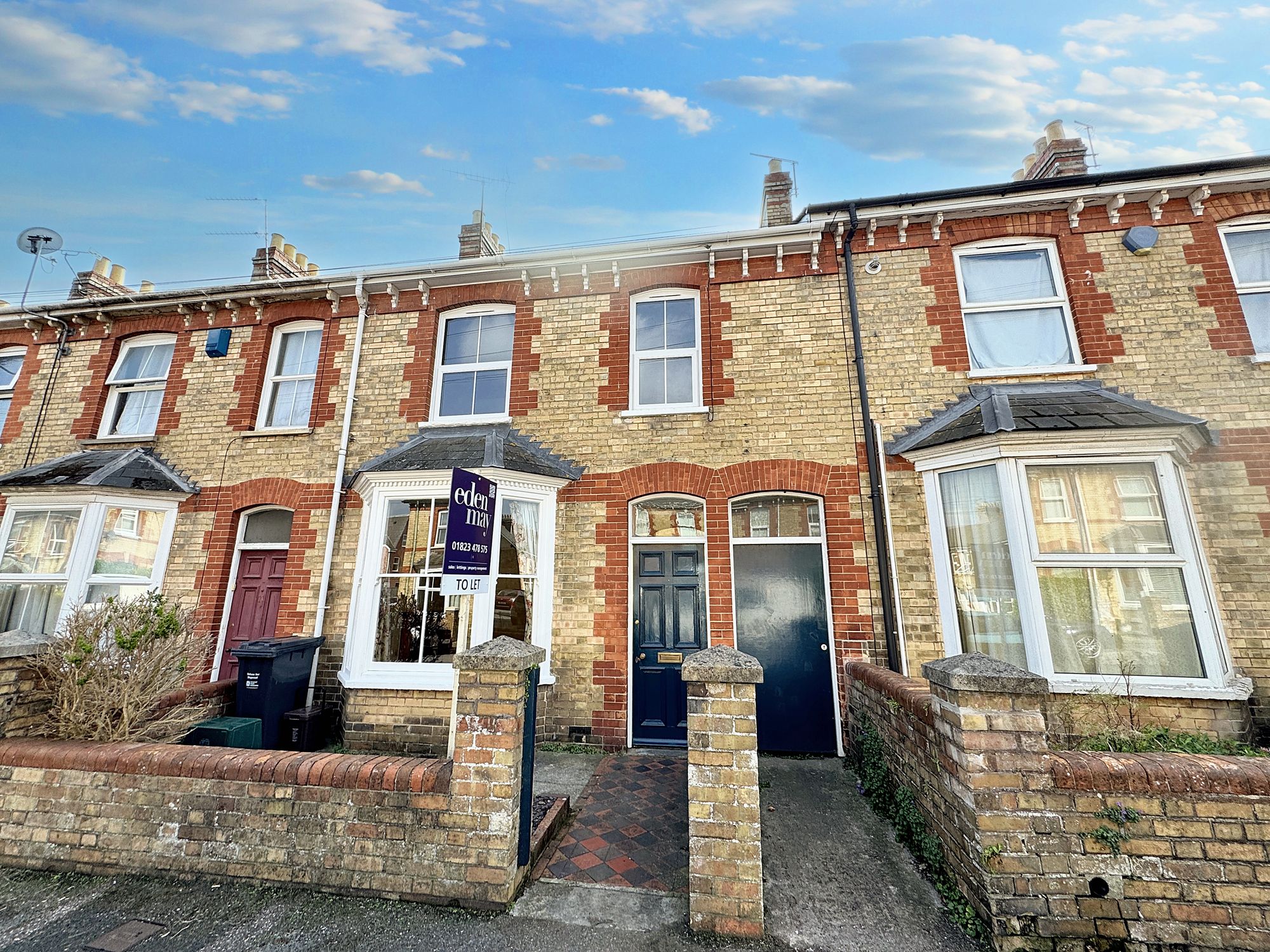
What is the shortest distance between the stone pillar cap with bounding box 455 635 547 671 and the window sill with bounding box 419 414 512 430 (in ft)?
14.2

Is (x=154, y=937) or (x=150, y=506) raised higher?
(x=150, y=506)

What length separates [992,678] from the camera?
Answer: 302cm

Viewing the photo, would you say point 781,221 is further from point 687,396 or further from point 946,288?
point 687,396

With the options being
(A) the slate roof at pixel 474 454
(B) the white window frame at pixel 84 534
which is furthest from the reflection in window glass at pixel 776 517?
(B) the white window frame at pixel 84 534

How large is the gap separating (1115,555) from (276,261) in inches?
512

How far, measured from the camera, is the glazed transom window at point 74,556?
712cm

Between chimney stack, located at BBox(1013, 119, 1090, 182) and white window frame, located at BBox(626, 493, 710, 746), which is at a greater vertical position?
chimney stack, located at BBox(1013, 119, 1090, 182)

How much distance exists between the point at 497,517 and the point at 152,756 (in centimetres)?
337

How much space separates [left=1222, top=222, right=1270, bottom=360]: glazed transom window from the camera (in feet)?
20.3

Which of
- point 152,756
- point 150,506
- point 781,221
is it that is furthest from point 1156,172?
point 150,506

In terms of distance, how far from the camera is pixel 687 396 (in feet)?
23.2

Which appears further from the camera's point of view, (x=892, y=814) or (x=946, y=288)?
(x=946, y=288)

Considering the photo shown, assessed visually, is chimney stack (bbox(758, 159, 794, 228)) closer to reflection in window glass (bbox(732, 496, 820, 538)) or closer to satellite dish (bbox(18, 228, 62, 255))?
reflection in window glass (bbox(732, 496, 820, 538))

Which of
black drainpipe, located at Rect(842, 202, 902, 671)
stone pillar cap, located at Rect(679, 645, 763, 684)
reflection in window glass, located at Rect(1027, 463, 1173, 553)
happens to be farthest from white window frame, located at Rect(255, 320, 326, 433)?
reflection in window glass, located at Rect(1027, 463, 1173, 553)
